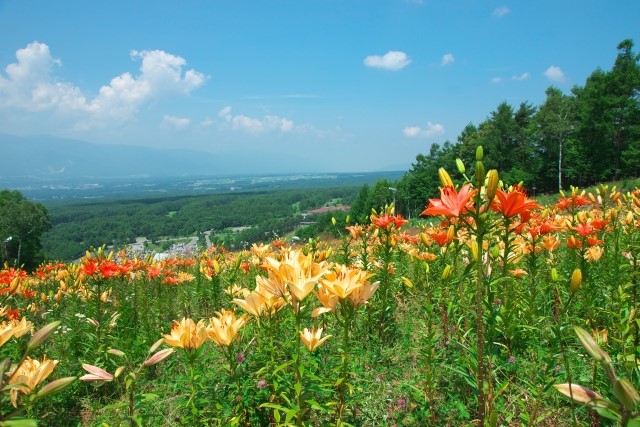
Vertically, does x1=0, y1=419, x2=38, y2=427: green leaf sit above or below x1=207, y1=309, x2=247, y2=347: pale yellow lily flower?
above

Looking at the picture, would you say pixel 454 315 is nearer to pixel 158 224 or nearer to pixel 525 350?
pixel 525 350

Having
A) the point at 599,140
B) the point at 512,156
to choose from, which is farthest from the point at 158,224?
the point at 599,140

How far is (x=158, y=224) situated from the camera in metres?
54.2

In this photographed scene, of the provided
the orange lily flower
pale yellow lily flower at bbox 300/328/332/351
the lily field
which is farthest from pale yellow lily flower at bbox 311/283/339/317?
the orange lily flower

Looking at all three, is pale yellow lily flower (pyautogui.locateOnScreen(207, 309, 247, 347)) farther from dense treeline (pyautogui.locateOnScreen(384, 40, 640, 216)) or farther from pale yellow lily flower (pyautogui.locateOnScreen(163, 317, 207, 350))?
dense treeline (pyautogui.locateOnScreen(384, 40, 640, 216))

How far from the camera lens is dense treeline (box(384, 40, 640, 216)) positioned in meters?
21.1

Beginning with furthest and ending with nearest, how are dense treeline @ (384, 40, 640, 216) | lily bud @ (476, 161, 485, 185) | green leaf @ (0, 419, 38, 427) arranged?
dense treeline @ (384, 40, 640, 216) → lily bud @ (476, 161, 485, 185) → green leaf @ (0, 419, 38, 427)

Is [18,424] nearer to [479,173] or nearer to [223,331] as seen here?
[223,331]

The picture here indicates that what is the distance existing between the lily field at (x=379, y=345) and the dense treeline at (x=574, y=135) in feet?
52.7

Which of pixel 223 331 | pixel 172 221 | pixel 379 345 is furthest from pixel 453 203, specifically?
pixel 172 221

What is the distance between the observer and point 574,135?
25.2 meters

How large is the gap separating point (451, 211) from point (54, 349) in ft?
11.2

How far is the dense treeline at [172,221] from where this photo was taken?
43.6m

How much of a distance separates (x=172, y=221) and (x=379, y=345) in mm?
58227
